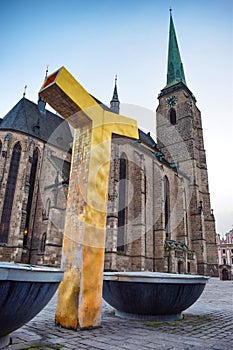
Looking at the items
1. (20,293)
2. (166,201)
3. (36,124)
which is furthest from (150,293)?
(166,201)

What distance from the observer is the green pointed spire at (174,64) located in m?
38.1

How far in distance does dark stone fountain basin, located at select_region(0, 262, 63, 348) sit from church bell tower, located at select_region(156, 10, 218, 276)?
91.9 feet

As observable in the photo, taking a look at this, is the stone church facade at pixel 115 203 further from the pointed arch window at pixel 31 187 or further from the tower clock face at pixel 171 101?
the tower clock face at pixel 171 101

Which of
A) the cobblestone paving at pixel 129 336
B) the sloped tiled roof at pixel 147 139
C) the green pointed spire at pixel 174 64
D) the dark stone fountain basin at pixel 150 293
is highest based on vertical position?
the green pointed spire at pixel 174 64

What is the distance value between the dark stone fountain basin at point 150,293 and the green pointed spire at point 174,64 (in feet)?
118

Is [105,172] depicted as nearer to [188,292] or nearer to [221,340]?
[188,292]

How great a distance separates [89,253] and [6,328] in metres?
1.86

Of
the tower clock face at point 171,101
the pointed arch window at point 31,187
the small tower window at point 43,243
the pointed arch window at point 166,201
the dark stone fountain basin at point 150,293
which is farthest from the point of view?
the tower clock face at point 171,101

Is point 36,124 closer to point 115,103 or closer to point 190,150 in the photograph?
point 115,103

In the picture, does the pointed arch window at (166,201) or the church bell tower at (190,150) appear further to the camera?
the church bell tower at (190,150)

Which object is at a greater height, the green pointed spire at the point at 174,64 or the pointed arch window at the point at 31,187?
the green pointed spire at the point at 174,64

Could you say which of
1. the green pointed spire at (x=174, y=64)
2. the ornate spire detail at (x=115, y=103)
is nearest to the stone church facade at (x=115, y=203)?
the ornate spire detail at (x=115, y=103)

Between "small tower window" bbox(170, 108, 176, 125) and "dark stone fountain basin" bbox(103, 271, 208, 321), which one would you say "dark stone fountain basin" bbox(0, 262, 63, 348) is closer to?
"dark stone fountain basin" bbox(103, 271, 208, 321)

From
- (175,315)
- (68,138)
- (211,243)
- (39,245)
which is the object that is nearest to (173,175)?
(211,243)
